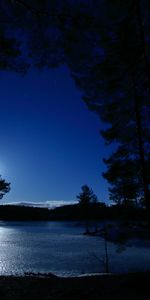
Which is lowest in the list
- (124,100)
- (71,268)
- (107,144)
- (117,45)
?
(71,268)

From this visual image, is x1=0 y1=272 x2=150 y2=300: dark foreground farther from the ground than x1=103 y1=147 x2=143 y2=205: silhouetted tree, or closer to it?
closer to it

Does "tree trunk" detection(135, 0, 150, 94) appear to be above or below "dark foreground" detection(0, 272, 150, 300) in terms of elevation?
above

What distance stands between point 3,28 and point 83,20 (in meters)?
2.46

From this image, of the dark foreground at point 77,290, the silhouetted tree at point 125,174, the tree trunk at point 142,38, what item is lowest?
the dark foreground at point 77,290

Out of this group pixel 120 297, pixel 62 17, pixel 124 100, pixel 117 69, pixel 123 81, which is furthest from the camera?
pixel 124 100

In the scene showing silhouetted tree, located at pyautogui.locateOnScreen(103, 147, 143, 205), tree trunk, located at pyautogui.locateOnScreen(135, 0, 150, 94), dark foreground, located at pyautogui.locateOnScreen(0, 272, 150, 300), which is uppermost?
tree trunk, located at pyautogui.locateOnScreen(135, 0, 150, 94)

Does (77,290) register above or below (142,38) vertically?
below

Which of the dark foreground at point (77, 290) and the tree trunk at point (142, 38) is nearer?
the dark foreground at point (77, 290)

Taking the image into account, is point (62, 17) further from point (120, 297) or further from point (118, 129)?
point (120, 297)

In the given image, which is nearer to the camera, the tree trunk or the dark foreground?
the dark foreground

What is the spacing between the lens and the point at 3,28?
8.50m

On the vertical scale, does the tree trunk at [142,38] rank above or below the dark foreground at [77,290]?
above

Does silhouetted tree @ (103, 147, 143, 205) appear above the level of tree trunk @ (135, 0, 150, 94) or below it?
below

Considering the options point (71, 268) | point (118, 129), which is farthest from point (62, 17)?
point (71, 268)
